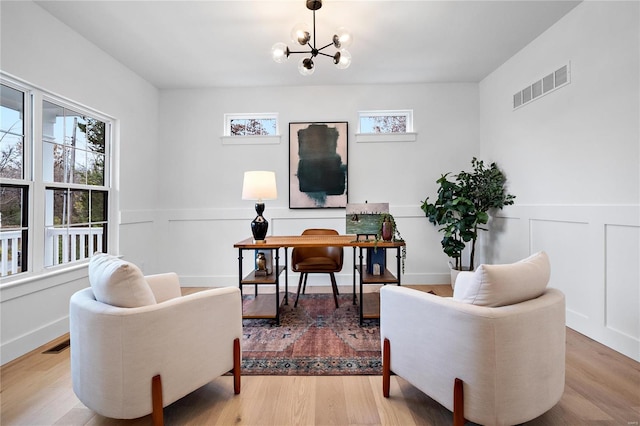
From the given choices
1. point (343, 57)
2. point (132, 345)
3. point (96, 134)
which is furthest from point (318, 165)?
point (132, 345)

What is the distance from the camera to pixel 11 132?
2.22m

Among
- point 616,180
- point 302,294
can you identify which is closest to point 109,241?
point 302,294

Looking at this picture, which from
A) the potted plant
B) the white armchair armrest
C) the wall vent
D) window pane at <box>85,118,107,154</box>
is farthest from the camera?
the potted plant

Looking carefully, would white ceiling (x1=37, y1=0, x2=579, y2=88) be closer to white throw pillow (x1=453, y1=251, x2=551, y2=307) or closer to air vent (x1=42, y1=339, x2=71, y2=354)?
white throw pillow (x1=453, y1=251, x2=551, y2=307)

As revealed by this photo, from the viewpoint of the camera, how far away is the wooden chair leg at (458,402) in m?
1.29

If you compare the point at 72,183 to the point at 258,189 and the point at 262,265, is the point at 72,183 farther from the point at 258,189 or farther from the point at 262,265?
the point at 262,265

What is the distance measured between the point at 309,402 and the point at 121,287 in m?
1.14

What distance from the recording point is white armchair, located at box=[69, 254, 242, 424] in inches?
51.9

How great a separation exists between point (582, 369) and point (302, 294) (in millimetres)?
2537

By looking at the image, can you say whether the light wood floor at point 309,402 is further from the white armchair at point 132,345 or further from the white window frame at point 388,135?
the white window frame at point 388,135

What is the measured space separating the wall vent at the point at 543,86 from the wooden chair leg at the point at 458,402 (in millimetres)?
2715

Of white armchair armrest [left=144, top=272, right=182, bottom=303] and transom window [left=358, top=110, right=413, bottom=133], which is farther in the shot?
transom window [left=358, top=110, right=413, bottom=133]

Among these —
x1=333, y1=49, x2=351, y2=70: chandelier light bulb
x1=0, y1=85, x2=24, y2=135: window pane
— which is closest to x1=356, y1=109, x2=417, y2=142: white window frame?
x1=333, y1=49, x2=351, y2=70: chandelier light bulb

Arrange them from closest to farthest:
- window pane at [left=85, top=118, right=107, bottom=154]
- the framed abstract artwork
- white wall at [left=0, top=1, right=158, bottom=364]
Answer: white wall at [left=0, top=1, right=158, bottom=364], window pane at [left=85, top=118, right=107, bottom=154], the framed abstract artwork
